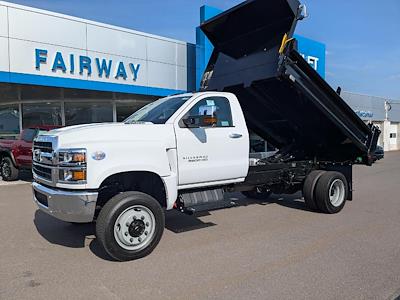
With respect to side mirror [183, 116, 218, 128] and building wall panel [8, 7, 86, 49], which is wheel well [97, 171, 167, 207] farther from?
building wall panel [8, 7, 86, 49]

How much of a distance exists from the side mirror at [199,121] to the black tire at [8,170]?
9.69 metres

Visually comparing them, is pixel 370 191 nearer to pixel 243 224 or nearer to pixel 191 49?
pixel 243 224

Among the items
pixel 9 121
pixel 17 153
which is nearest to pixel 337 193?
pixel 17 153

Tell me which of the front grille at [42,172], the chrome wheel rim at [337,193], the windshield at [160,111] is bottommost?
the chrome wheel rim at [337,193]

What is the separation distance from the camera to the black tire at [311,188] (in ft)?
25.9

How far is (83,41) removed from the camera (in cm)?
1553

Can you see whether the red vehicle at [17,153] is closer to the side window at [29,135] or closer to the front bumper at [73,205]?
the side window at [29,135]

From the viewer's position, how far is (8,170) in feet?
44.3

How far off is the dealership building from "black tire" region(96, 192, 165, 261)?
10955mm

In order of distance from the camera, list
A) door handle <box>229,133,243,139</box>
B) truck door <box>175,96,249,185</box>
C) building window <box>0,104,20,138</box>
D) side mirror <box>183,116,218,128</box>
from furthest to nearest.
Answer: building window <box>0,104,20,138</box> → door handle <box>229,133,243,139</box> → truck door <box>175,96,249,185</box> → side mirror <box>183,116,218,128</box>

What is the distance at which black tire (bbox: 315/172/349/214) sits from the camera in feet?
25.3

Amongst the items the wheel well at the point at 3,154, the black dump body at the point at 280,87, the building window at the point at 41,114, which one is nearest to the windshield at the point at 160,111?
the black dump body at the point at 280,87

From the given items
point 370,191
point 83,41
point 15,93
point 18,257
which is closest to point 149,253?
point 18,257

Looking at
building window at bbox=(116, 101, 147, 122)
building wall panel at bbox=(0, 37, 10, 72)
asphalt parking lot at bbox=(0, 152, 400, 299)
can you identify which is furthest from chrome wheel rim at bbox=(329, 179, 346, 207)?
building window at bbox=(116, 101, 147, 122)
